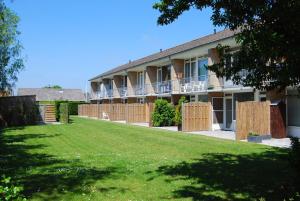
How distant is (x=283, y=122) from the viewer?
74.8 ft

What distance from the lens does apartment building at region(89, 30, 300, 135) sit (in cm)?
2499

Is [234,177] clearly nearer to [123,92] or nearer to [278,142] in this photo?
[278,142]

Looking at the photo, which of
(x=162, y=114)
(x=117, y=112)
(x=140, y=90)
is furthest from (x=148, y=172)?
(x=117, y=112)

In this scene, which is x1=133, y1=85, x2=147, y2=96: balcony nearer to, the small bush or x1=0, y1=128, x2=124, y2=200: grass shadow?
x1=0, y1=128, x2=124, y2=200: grass shadow

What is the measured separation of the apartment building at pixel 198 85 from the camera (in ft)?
82.0

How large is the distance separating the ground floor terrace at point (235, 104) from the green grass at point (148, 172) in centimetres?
591

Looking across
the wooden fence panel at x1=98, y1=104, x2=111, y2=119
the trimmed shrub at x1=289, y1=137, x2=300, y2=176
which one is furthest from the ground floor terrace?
the wooden fence panel at x1=98, y1=104, x2=111, y2=119

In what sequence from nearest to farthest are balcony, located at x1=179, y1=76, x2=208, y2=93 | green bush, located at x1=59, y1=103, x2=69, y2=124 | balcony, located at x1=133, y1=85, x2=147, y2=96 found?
balcony, located at x1=179, y1=76, x2=208, y2=93 < green bush, located at x1=59, y1=103, x2=69, y2=124 < balcony, located at x1=133, y1=85, x2=147, y2=96

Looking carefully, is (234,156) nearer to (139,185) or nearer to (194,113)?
(139,185)

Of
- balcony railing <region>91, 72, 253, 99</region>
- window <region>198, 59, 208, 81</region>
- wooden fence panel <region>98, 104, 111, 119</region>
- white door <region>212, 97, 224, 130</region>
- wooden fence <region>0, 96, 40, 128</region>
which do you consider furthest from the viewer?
wooden fence panel <region>98, 104, 111, 119</region>

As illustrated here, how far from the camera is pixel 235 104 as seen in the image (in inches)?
1073

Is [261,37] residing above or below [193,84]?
below

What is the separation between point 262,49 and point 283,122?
17659 mm

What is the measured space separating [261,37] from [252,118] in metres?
16.5
